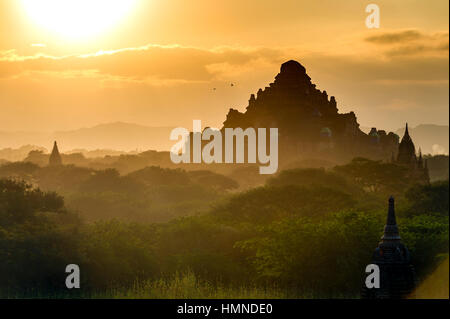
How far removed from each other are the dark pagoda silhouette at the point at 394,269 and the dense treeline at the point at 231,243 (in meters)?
6.70

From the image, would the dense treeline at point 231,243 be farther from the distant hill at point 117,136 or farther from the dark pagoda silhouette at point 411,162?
the distant hill at point 117,136

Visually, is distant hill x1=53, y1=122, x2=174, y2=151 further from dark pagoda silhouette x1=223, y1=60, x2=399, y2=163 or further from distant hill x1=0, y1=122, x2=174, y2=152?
dark pagoda silhouette x1=223, y1=60, x2=399, y2=163

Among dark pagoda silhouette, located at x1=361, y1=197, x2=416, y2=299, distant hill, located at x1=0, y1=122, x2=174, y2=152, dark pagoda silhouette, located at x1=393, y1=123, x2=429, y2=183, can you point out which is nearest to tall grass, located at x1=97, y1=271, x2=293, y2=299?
dark pagoda silhouette, located at x1=361, y1=197, x2=416, y2=299

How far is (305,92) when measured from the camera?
12838 centimetres

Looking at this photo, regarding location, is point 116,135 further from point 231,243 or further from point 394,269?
point 394,269

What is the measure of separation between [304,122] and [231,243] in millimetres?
76807

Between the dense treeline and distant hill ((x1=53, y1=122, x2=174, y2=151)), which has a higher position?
distant hill ((x1=53, y1=122, x2=174, y2=151))

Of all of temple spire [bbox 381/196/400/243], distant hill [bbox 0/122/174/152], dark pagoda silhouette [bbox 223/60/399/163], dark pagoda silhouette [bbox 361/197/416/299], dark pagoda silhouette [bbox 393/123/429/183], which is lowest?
dark pagoda silhouette [bbox 361/197/416/299]

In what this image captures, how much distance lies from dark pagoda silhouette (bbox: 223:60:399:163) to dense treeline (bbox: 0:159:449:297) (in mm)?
47194

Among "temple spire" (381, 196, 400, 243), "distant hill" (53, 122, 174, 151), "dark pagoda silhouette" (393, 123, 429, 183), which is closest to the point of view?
"temple spire" (381, 196, 400, 243)

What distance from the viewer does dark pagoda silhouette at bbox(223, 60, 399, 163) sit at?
123750 millimetres

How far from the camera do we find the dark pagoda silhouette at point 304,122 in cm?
12375
